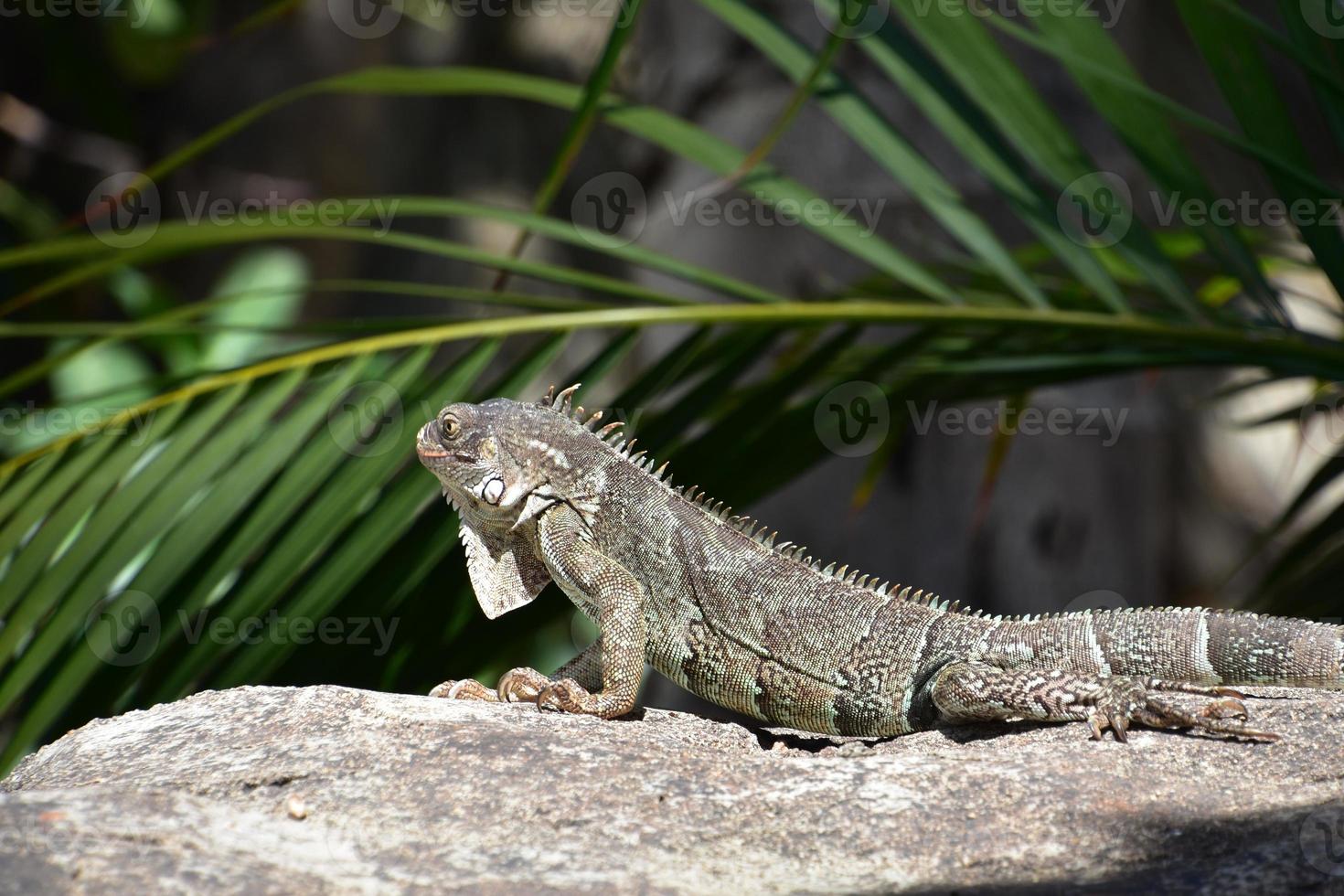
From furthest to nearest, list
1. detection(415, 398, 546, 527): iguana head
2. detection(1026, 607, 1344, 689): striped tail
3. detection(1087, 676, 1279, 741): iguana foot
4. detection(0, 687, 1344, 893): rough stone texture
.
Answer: detection(415, 398, 546, 527): iguana head < detection(1026, 607, 1344, 689): striped tail < detection(1087, 676, 1279, 741): iguana foot < detection(0, 687, 1344, 893): rough stone texture

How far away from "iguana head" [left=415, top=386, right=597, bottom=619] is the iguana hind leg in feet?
4.39

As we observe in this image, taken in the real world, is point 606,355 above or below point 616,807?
above

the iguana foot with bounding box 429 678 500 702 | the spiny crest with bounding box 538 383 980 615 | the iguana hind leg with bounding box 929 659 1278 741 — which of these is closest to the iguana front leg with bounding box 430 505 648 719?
the iguana foot with bounding box 429 678 500 702

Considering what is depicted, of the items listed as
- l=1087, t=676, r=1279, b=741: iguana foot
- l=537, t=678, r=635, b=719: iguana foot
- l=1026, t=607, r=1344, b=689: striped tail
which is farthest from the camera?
l=537, t=678, r=635, b=719: iguana foot

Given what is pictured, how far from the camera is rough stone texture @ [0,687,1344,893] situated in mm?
2373

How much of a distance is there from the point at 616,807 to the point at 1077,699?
134cm

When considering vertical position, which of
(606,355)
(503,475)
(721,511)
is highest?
(606,355)

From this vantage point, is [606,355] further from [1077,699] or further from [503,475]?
[1077,699]

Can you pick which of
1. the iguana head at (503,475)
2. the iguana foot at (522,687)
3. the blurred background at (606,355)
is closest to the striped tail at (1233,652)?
the blurred background at (606,355)

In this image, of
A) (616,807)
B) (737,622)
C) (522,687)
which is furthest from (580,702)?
(616,807)

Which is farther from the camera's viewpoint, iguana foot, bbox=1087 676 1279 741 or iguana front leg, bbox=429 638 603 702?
iguana front leg, bbox=429 638 603 702

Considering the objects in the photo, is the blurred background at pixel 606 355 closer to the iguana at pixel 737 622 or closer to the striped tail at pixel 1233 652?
the iguana at pixel 737 622

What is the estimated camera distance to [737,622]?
3.96m

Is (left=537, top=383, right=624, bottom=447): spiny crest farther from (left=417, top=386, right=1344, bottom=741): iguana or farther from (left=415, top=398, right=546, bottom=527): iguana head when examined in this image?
(left=415, top=398, right=546, bottom=527): iguana head
